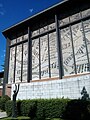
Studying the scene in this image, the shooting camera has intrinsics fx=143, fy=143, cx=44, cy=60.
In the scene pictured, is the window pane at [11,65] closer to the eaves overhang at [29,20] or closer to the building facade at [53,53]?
the building facade at [53,53]

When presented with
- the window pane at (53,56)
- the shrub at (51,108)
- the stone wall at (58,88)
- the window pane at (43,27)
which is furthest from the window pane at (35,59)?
the shrub at (51,108)

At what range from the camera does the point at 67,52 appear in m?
15.2

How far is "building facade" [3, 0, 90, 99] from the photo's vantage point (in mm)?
13656

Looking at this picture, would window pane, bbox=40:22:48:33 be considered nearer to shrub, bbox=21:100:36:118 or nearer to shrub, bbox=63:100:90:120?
shrub, bbox=21:100:36:118

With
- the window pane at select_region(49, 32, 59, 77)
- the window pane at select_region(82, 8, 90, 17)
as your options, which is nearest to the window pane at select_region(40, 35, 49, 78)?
the window pane at select_region(49, 32, 59, 77)

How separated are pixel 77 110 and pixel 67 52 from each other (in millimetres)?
7029

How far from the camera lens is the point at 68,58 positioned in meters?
14.9

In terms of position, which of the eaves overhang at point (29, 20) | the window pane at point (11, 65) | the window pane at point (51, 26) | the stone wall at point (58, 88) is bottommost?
the stone wall at point (58, 88)

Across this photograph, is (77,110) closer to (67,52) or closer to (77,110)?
(77,110)

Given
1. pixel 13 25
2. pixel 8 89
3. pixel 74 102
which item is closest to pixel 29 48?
pixel 13 25

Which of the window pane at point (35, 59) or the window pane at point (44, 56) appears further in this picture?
the window pane at point (35, 59)

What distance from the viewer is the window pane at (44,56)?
16278 millimetres

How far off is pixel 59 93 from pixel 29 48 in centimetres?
754

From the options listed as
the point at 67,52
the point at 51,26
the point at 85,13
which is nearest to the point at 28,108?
the point at 67,52
